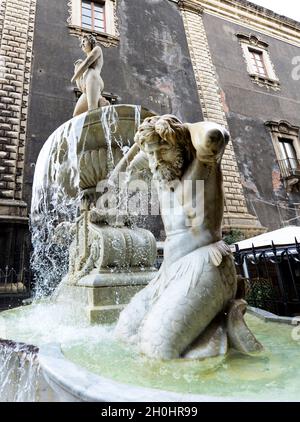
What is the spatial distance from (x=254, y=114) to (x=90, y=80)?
36.3ft

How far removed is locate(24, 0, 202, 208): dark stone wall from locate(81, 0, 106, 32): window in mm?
689

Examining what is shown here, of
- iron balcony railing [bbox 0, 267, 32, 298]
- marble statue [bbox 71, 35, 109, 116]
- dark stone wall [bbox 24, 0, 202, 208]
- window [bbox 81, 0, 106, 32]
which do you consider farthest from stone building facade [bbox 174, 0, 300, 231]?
marble statue [bbox 71, 35, 109, 116]

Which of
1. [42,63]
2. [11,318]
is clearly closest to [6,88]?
[42,63]

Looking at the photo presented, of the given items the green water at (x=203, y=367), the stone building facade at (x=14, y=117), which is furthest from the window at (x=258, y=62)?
the green water at (x=203, y=367)

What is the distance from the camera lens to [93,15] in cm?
1081

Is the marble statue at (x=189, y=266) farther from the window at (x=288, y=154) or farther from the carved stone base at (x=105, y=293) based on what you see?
the window at (x=288, y=154)

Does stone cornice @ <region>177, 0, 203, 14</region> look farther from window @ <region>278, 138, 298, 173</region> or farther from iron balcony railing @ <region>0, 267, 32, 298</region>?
iron balcony railing @ <region>0, 267, 32, 298</region>

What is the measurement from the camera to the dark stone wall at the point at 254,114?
38.1 feet

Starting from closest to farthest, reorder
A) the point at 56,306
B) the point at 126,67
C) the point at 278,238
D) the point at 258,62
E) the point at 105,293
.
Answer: the point at 105,293 < the point at 56,306 < the point at 278,238 < the point at 126,67 < the point at 258,62

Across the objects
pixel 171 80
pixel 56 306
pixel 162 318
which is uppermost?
pixel 171 80

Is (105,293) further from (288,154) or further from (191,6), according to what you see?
(191,6)

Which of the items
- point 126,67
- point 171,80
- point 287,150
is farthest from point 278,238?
point 287,150

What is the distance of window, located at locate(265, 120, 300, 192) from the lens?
12298 mm

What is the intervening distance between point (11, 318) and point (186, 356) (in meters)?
2.12
